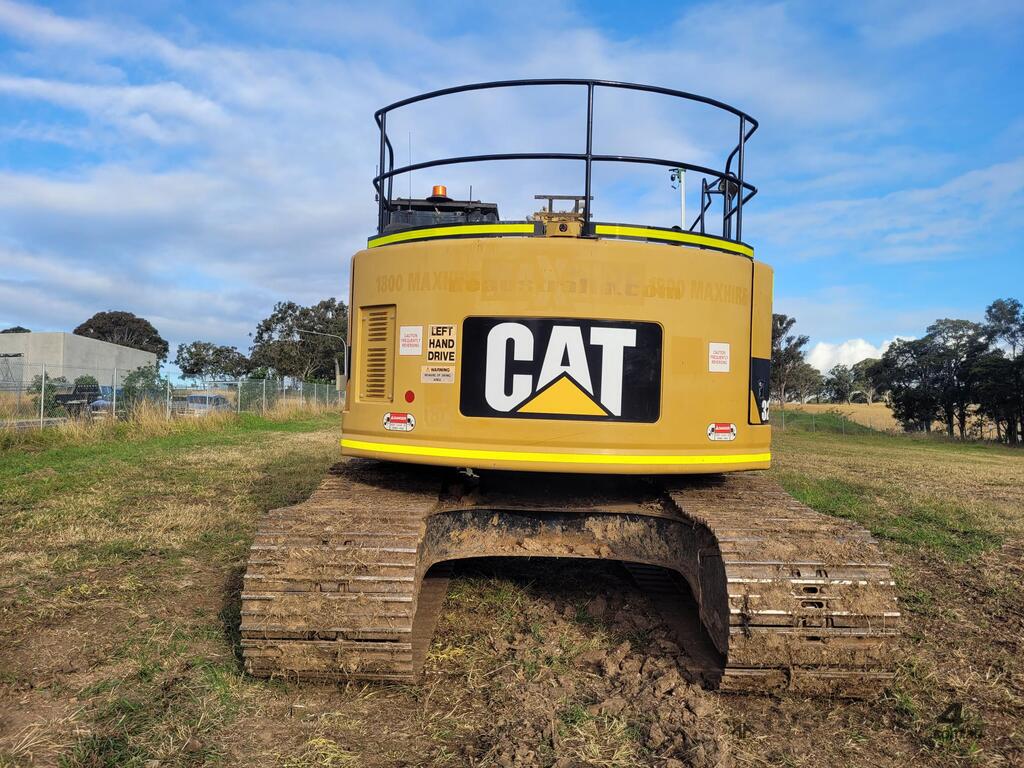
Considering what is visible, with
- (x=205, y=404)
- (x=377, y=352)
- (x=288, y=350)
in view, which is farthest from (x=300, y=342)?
(x=377, y=352)

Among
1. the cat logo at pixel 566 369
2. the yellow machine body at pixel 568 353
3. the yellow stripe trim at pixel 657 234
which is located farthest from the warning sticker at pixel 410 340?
the yellow stripe trim at pixel 657 234

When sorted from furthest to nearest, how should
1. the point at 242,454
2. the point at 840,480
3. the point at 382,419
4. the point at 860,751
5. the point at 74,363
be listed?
1. the point at 74,363
2. the point at 242,454
3. the point at 840,480
4. the point at 382,419
5. the point at 860,751

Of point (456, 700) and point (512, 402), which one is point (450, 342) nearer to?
point (512, 402)

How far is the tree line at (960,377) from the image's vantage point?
101 feet

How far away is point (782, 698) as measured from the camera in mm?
3309

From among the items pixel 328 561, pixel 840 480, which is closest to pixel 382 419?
pixel 328 561

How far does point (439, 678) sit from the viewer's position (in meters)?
3.56

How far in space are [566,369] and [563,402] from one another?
0.17 m

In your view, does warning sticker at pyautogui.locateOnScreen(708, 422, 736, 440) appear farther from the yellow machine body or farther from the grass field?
the grass field

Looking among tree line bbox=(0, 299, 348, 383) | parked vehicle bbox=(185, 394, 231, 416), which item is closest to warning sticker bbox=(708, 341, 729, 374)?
parked vehicle bbox=(185, 394, 231, 416)

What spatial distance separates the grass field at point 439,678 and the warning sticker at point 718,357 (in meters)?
1.59

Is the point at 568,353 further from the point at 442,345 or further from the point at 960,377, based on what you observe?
the point at 960,377

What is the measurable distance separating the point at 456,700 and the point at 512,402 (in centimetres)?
146

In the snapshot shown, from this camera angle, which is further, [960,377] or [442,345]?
[960,377]
